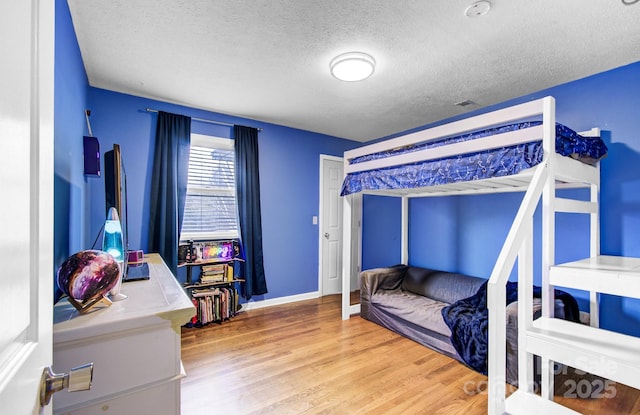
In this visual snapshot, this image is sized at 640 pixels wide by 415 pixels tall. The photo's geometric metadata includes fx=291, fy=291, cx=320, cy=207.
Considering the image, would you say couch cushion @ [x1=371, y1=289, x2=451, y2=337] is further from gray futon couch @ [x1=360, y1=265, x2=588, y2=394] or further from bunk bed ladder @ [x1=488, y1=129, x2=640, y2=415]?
bunk bed ladder @ [x1=488, y1=129, x2=640, y2=415]

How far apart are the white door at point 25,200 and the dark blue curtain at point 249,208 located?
2885 millimetres

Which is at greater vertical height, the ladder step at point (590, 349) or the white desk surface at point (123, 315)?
the white desk surface at point (123, 315)

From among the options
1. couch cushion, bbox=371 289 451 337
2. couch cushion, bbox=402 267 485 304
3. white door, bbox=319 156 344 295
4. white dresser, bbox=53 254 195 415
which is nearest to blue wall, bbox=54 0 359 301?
white door, bbox=319 156 344 295

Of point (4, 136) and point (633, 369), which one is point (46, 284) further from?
point (633, 369)

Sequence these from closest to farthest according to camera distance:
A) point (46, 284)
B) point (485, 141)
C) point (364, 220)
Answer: point (46, 284)
point (485, 141)
point (364, 220)

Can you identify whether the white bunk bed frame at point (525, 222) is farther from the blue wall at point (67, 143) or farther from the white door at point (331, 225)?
the blue wall at point (67, 143)

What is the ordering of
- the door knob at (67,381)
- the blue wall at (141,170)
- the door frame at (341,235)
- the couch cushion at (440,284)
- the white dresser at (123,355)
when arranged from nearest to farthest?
1. the door knob at (67,381)
2. the white dresser at (123,355)
3. the blue wall at (141,170)
4. the couch cushion at (440,284)
5. the door frame at (341,235)

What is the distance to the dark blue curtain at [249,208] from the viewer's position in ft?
11.3

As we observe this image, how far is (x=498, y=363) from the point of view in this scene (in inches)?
50.7

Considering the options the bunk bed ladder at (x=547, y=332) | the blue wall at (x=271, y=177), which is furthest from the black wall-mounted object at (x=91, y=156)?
the bunk bed ladder at (x=547, y=332)

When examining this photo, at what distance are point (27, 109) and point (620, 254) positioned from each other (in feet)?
10.9

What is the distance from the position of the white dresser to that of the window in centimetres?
237

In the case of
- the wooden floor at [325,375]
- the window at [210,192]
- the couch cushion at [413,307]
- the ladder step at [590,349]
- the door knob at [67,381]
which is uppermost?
the window at [210,192]

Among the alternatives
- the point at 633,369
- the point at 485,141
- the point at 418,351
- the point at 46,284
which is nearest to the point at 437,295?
the point at 418,351
